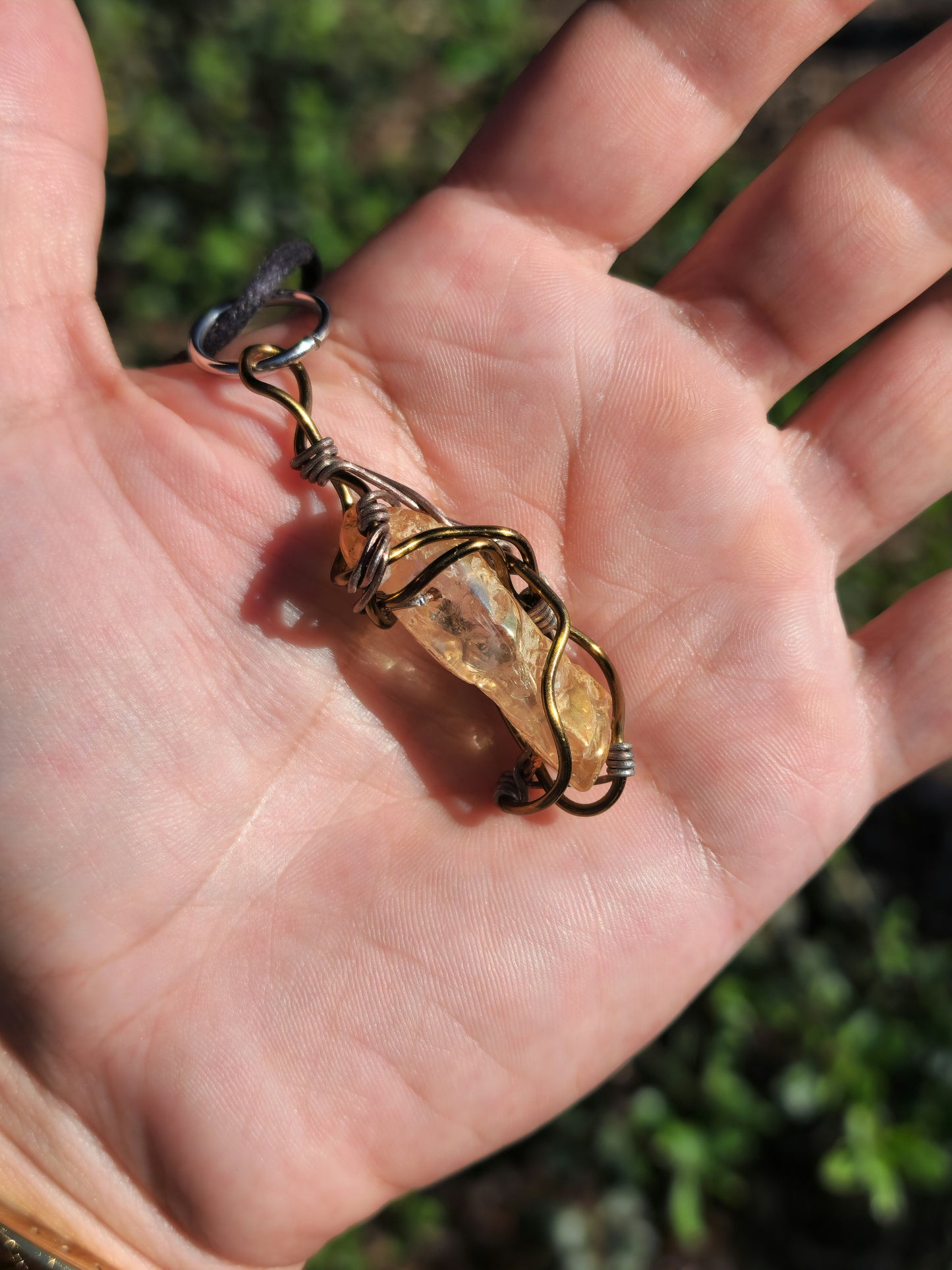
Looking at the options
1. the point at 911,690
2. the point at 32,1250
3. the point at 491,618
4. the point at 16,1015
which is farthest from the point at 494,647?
the point at 32,1250

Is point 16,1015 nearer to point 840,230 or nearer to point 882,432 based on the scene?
point 882,432

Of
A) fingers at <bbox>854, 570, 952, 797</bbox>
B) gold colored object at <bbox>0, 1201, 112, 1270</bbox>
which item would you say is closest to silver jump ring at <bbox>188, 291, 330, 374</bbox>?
fingers at <bbox>854, 570, 952, 797</bbox>

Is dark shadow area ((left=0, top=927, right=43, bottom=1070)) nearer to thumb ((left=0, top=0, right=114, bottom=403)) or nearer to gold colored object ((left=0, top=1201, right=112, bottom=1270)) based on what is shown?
gold colored object ((left=0, top=1201, right=112, bottom=1270))

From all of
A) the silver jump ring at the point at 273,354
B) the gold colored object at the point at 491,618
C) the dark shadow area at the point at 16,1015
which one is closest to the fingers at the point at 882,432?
the gold colored object at the point at 491,618

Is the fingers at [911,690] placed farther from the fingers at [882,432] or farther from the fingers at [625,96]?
the fingers at [625,96]

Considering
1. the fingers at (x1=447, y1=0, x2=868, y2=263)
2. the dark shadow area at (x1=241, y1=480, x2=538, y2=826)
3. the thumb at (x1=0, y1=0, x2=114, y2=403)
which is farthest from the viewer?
the fingers at (x1=447, y1=0, x2=868, y2=263)

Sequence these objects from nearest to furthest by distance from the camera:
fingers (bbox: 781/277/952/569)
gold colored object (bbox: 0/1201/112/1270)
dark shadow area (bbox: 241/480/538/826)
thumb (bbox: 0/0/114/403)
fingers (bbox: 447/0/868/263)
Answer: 1. gold colored object (bbox: 0/1201/112/1270)
2. thumb (bbox: 0/0/114/403)
3. dark shadow area (bbox: 241/480/538/826)
4. fingers (bbox: 447/0/868/263)
5. fingers (bbox: 781/277/952/569)

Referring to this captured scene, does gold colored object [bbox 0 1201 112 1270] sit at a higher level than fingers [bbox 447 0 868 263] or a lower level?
lower

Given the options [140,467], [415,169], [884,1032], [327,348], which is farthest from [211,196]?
[884,1032]
